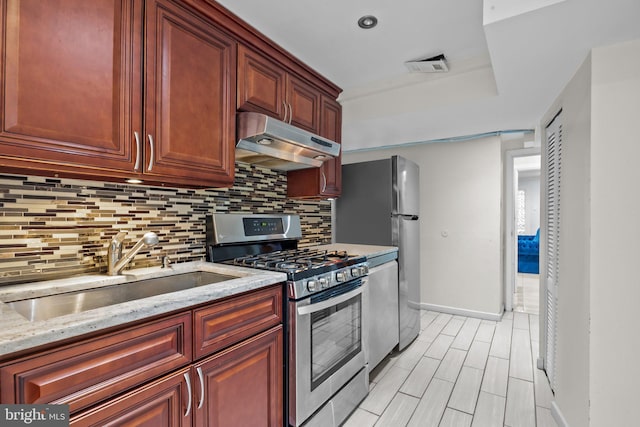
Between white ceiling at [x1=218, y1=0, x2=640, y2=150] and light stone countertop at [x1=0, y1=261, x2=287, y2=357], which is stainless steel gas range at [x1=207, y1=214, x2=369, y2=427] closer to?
light stone countertop at [x1=0, y1=261, x2=287, y2=357]

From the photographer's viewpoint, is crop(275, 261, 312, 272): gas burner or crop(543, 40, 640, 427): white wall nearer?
crop(543, 40, 640, 427): white wall

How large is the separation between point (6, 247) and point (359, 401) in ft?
6.70

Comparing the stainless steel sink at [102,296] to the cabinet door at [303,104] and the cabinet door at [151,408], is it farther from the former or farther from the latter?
the cabinet door at [303,104]

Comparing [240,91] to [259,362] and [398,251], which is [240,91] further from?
[398,251]

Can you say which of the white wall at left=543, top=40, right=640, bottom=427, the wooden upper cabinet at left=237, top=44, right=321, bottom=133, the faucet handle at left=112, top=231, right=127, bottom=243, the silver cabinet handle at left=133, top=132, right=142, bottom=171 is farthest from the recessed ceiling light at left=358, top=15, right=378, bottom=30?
the faucet handle at left=112, top=231, right=127, bottom=243

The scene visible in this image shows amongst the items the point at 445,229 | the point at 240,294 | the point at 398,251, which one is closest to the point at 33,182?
the point at 240,294

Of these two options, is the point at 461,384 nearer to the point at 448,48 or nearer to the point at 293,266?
the point at 293,266

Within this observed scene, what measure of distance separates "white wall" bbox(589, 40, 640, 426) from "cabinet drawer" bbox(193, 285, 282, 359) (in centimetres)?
151

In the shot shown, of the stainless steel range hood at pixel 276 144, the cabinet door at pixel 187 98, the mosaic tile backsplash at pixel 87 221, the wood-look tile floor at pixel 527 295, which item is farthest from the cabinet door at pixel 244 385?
the wood-look tile floor at pixel 527 295

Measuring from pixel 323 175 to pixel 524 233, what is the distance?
868 cm

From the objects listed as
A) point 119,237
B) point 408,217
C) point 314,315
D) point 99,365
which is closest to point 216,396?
point 99,365

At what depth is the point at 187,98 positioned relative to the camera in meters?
1.51

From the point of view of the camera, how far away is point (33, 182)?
1305mm

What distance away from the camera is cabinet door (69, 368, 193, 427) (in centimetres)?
94
